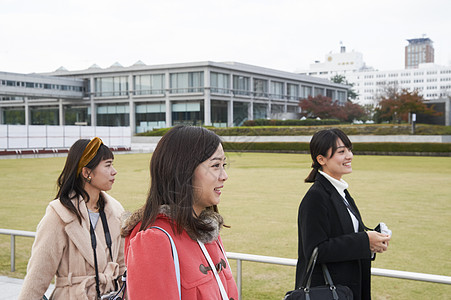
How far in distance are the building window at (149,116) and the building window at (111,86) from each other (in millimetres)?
2637

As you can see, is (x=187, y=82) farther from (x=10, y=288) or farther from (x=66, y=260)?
(x=66, y=260)

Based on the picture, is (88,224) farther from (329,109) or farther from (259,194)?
(329,109)

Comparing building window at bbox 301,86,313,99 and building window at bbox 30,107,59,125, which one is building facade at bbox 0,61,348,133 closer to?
building window at bbox 30,107,59,125

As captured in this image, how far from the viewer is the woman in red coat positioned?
1.58 meters

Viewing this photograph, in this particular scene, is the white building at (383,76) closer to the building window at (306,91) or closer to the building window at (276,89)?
the building window at (306,91)

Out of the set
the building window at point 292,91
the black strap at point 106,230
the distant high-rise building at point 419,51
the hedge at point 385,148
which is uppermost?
the distant high-rise building at point 419,51

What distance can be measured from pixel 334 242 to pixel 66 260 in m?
1.58

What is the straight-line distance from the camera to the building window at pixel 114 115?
5588 centimetres

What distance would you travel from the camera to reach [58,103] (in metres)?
59.0

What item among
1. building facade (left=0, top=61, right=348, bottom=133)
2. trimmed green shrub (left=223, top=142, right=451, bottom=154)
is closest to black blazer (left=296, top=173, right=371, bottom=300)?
trimmed green shrub (left=223, top=142, right=451, bottom=154)

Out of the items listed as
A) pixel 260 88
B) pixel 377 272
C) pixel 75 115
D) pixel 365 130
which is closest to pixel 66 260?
pixel 377 272

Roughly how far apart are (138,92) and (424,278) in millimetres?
52522

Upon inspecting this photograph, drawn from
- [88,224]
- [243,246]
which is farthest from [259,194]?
[88,224]

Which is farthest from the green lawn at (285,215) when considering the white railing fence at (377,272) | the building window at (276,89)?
the building window at (276,89)
